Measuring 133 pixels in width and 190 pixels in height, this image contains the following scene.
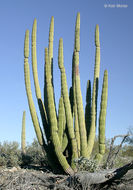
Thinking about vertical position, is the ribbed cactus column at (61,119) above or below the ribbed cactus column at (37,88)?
below

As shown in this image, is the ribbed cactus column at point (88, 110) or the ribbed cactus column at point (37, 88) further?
the ribbed cactus column at point (37, 88)

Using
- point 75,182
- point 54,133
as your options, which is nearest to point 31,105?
point 54,133

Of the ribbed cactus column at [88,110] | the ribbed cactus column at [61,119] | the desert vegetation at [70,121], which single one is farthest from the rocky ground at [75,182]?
the ribbed cactus column at [88,110]

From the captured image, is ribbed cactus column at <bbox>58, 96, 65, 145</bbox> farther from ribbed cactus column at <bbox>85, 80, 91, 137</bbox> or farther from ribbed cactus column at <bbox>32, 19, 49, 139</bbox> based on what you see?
ribbed cactus column at <bbox>85, 80, 91, 137</bbox>

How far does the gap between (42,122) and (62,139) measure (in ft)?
3.81

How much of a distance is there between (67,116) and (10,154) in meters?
4.89

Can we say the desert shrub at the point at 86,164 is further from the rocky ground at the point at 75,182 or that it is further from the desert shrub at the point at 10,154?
the desert shrub at the point at 10,154

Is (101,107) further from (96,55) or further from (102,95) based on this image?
(96,55)

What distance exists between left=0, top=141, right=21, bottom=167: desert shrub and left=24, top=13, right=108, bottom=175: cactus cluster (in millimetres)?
2793

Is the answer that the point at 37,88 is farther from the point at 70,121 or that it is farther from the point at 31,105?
the point at 70,121

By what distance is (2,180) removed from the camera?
7371 mm

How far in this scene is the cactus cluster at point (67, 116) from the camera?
33.8ft

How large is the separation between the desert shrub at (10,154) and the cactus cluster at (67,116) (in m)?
2.79

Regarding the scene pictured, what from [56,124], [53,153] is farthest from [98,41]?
[53,153]
